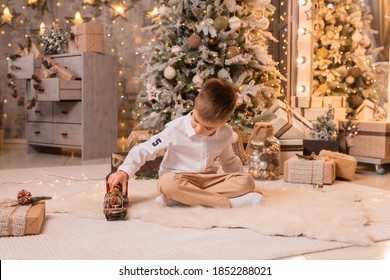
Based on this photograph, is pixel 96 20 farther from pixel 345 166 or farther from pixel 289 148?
pixel 345 166

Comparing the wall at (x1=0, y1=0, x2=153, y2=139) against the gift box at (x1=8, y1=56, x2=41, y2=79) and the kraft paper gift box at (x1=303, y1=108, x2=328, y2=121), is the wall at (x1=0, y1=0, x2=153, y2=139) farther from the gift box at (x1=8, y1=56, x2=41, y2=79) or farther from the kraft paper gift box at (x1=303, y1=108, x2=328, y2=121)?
the kraft paper gift box at (x1=303, y1=108, x2=328, y2=121)

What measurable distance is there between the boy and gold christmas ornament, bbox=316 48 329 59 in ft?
8.59

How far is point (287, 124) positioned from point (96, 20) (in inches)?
112

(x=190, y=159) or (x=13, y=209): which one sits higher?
(x=190, y=159)

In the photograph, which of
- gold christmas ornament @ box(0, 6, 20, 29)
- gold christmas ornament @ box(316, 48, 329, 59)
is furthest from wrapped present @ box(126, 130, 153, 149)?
gold christmas ornament @ box(0, 6, 20, 29)

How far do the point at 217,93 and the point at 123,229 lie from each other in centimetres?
70

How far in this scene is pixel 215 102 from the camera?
2.03 metres

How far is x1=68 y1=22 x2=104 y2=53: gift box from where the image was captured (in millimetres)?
4215

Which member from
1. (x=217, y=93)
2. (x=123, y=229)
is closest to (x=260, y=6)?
(x=217, y=93)

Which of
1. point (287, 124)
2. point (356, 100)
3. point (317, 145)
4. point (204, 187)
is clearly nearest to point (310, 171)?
point (317, 145)

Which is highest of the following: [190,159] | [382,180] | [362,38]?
[362,38]

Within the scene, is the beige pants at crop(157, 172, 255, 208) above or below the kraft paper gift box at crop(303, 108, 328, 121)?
below

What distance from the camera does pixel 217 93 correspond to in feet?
6.70
